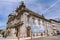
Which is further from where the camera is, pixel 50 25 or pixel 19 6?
pixel 50 25

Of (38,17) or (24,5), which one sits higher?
(24,5)

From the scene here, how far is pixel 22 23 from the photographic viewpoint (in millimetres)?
20688

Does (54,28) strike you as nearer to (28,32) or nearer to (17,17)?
(28,32)

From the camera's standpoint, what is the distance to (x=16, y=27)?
21.3 m

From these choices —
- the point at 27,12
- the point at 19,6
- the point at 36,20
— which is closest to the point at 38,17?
the point at 36,20

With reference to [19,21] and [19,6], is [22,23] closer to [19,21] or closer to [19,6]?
[19,21]

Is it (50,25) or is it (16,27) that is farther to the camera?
(50,25)

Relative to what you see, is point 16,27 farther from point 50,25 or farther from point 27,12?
point 50,25

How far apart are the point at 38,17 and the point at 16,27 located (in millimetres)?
4040

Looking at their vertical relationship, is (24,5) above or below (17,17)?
above

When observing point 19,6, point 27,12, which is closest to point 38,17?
point 27,12

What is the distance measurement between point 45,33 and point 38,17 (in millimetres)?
2941

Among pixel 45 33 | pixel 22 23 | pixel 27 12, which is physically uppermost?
pixel 27 12

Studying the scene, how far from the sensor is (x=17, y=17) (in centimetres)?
2239
